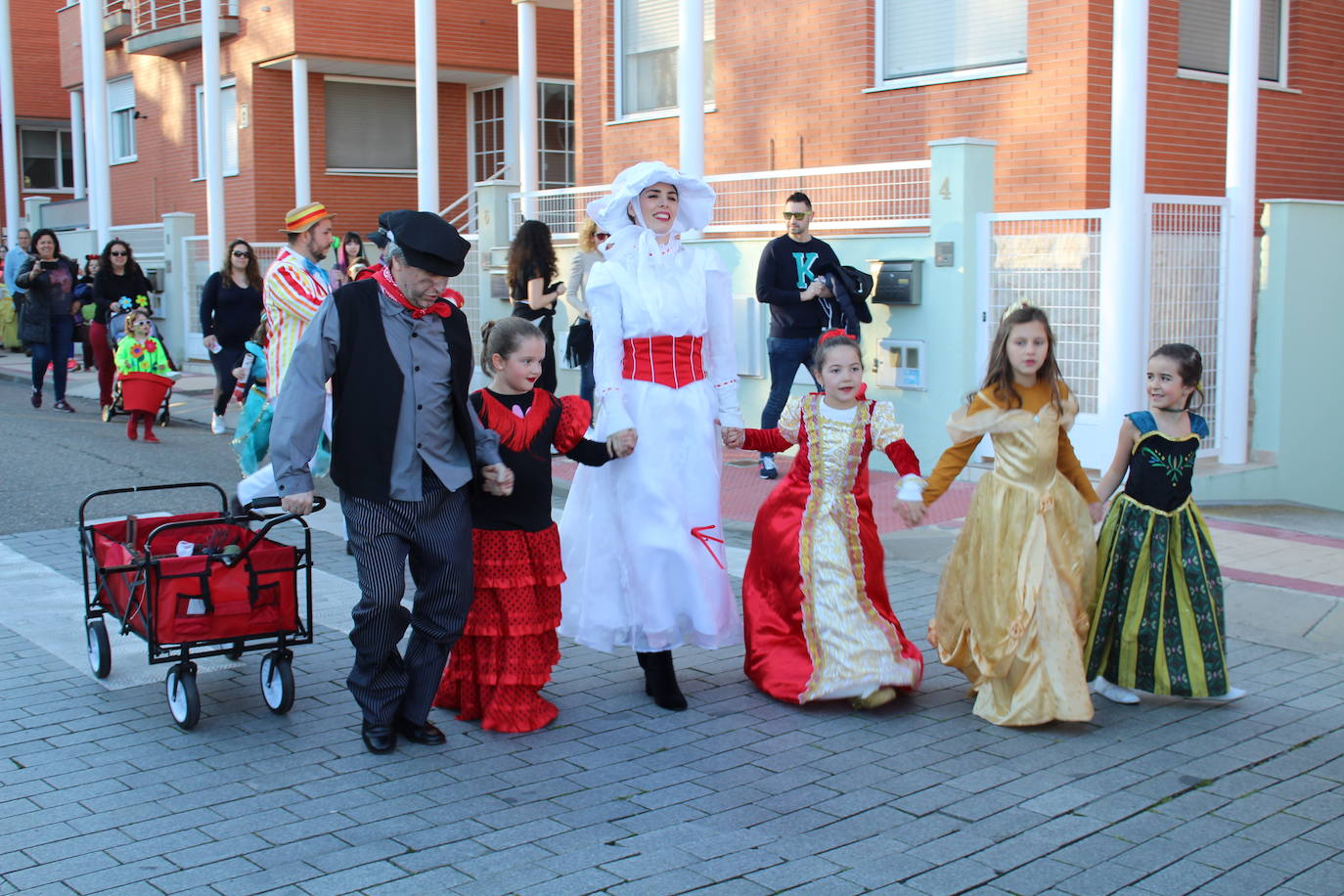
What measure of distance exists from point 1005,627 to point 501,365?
7.01 feet

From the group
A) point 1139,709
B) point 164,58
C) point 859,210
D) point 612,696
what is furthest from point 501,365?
point 164,58

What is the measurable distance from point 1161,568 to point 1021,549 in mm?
562

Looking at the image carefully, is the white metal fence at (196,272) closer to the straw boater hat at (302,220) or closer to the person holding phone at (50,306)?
the person holding phone at (50,306)

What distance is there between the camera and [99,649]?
5957 millimetres

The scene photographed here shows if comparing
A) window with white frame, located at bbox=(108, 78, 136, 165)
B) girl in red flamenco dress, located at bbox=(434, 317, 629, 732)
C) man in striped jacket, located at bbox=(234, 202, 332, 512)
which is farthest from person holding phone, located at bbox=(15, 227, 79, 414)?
window with white frame, located at bbox=(108, 78, 136, 165)

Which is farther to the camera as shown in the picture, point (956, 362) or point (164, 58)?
point (164, 58)

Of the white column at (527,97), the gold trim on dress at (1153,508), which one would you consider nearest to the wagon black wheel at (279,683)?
the gold trim on dress at (1153,508)

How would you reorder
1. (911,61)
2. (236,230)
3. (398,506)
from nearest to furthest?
(398,506), (911,61), (236,230)

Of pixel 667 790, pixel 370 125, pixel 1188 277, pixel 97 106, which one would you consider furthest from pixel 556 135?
pixel 667 790

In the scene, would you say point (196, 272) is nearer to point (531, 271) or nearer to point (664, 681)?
point (531, 271)

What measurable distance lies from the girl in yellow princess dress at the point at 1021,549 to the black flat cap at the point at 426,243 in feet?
6.44

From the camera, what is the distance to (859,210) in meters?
11.9

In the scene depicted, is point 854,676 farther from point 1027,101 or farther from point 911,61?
point 911,61

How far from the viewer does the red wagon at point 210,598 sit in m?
5.29
